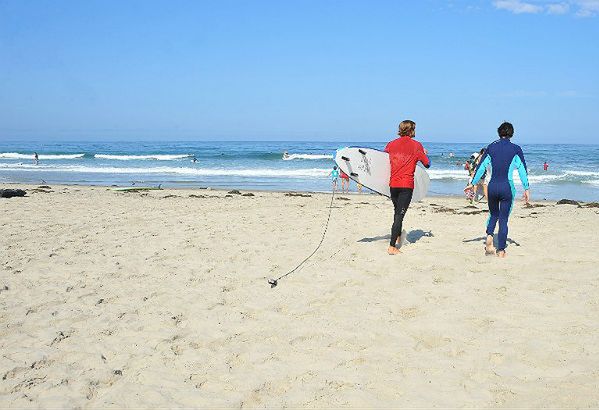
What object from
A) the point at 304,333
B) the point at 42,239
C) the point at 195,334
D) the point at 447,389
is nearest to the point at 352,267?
the point at 304,333

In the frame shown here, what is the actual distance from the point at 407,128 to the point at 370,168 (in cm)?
127

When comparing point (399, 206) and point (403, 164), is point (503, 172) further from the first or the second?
point (399, 206)

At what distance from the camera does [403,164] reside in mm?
6316

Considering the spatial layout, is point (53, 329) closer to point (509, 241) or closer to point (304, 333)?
point (304, 333)

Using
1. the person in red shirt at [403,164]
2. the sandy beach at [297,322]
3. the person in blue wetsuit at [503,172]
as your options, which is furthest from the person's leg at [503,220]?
the person in red shirt at [403,164]

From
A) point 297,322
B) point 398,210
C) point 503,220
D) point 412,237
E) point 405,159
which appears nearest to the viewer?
point 297,322

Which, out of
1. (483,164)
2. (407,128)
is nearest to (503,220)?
(483,164)

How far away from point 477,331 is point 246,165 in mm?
34495

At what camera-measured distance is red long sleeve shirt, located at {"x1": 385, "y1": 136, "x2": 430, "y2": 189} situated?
6.30m

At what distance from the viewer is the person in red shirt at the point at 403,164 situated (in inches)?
248

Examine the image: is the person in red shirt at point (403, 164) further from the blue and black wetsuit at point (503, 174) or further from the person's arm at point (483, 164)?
the blue and black wetsuit at point (503, 174)

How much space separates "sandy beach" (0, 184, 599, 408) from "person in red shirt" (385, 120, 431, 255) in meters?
0.43

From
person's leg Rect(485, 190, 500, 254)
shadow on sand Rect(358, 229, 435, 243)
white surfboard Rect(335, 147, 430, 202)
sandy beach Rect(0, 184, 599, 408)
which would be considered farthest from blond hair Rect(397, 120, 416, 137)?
shadow on sand Rect(358, 229, 435, 243)

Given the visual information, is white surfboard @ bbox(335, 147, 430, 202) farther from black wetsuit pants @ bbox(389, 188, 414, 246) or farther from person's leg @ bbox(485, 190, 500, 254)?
person's leg @ bbox(485, 190, 500, 254)
